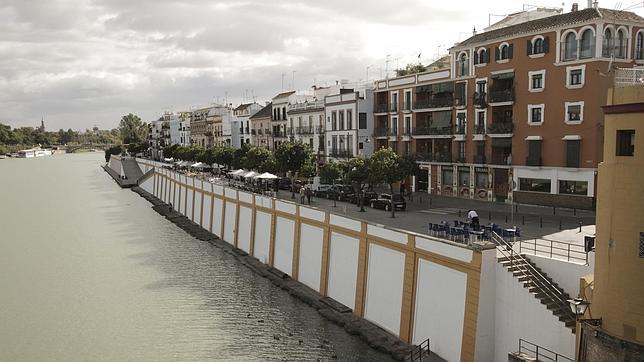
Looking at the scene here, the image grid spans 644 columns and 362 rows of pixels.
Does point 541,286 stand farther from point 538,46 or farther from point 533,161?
point 538,46

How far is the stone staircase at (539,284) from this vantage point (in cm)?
1762

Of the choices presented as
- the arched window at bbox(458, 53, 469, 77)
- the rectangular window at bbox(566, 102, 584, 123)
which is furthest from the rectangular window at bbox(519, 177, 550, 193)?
the arched window at bbox(458, 53, 469, 77)

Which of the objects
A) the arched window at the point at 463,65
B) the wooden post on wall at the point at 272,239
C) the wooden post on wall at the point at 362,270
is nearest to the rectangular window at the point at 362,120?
the arched window at the point at 463,65

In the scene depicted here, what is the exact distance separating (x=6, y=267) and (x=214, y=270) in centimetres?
1672

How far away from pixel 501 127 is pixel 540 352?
30445mm

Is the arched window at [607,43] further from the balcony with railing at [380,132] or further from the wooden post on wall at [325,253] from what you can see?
the balcony with railing at [380,132]

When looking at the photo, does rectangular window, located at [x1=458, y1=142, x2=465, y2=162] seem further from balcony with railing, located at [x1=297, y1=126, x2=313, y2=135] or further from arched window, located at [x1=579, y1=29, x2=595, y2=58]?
balcony with railing, located at [x1=297, y1=126, x2=313, y2=135]

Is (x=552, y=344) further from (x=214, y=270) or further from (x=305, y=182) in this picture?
(x=305, y=182)

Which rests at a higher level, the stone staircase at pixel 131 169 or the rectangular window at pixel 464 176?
the rectangular window at pixel 464 176

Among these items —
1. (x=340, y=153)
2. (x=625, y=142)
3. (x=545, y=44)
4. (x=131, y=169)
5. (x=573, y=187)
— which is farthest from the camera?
(x=131, y=169)

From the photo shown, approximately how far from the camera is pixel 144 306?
106ft

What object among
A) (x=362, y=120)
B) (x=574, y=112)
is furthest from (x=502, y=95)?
(x=362, y=120)

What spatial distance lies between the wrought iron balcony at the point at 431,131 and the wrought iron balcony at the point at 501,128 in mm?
5543

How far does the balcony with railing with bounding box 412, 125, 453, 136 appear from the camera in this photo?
5184cm
